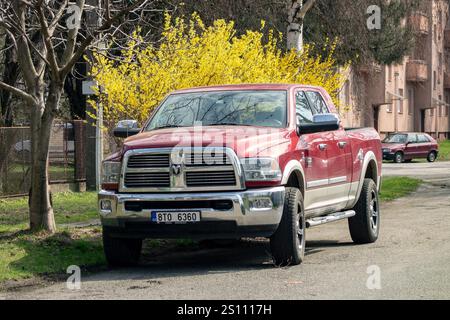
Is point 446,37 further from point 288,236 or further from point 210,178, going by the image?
point 210,178

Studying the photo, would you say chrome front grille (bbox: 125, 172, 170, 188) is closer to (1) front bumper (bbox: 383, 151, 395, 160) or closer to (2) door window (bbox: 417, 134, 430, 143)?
(1) front bumper (bbox: 383, 151, 395, 160)

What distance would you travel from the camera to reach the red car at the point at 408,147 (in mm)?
47594

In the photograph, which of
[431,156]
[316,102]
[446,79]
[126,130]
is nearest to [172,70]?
[316,102]

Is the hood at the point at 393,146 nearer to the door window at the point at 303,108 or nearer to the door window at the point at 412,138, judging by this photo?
the door window at the point at 412,138

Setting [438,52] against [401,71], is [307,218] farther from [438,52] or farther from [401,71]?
[438,52]

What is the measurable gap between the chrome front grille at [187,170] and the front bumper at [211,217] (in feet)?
0.29

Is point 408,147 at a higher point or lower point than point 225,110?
lower

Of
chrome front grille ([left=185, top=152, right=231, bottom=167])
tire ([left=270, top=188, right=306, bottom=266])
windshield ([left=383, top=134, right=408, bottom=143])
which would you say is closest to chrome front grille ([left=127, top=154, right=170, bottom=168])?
chrome front grille ([left=185, top=152, right=231, bottom=167])

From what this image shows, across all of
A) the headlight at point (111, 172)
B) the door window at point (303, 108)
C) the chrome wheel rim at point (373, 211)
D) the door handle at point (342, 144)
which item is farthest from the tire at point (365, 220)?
the headlight at point (111, 172)

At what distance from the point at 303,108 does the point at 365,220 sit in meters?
1.86

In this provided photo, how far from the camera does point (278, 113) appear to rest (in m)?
12.2

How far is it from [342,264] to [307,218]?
1136 mm

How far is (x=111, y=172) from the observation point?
37.4ft

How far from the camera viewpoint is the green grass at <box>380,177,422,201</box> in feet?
74.6
